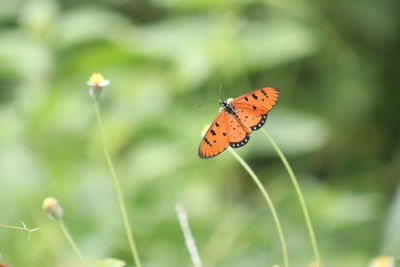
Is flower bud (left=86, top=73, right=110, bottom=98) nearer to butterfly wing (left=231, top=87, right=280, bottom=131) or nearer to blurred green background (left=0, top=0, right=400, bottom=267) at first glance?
butterfly wing (left=231, top=87, right=280, bottom=131)

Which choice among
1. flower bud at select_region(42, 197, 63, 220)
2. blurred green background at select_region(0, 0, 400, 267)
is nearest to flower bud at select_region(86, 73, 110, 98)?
flower bud at select_region(42, 197, 63, 220)

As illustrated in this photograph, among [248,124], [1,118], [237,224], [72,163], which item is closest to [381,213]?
[237,224]

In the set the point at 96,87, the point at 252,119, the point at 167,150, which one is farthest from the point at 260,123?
the point at 167,150

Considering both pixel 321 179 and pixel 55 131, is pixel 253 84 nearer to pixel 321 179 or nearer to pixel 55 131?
pixel 321 179

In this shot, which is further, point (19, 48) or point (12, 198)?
point (19, 48)

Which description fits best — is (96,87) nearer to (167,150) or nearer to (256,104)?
(256,104)
